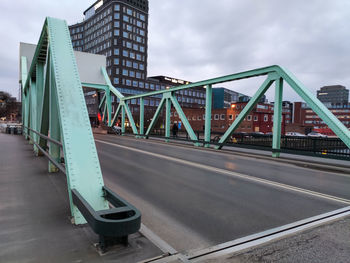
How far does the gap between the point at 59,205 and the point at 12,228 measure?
3.09 feet

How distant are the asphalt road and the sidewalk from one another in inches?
27.0

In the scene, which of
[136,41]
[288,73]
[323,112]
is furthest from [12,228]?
[136,41]

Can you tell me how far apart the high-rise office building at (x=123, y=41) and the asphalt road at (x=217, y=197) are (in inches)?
3017

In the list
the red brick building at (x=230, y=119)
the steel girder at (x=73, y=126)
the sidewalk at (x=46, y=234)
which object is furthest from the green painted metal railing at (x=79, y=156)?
the red brick building at (x=230, y=119)

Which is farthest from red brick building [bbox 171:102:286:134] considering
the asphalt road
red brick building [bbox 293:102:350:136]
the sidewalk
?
red brick building [bbox 293:102:350:136]

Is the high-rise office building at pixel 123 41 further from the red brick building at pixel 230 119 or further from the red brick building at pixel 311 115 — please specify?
the red brick building at pixel 311 115

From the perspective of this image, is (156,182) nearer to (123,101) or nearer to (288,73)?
(288,73)

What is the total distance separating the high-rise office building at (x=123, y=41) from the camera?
8594 centimetres

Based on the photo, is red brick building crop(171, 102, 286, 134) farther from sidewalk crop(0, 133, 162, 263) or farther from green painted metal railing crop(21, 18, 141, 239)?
sidewalk crop(0, 133, 162, 263)

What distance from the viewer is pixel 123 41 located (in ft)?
287

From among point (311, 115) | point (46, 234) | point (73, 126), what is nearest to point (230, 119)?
point (73, 126)

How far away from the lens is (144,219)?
390 centimetres

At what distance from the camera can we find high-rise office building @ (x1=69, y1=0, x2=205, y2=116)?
8594 centimetres

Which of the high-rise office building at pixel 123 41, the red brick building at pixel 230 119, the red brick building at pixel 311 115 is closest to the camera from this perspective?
the red brick building at pixel 230 119
